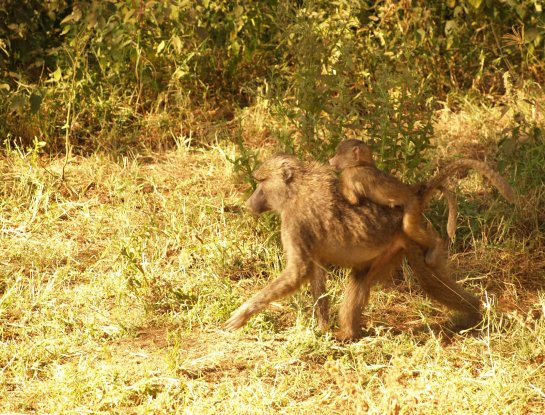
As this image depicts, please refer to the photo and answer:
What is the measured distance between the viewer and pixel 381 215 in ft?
15.1

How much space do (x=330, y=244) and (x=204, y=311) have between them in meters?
0.80

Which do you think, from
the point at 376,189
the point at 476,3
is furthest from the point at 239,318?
the point at 476,3

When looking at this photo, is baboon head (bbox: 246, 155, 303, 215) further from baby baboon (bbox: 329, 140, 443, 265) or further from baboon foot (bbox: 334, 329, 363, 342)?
baboon foot (bbox: 334, 329, 363, 342)

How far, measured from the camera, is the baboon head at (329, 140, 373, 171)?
14.9 ft

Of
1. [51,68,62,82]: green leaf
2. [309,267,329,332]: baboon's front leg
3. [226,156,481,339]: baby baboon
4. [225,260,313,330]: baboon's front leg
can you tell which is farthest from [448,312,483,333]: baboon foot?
[51,68,62,82]: green leaf

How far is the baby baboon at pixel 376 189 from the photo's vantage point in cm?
454

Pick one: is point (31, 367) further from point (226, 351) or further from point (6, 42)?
point (6, 42)

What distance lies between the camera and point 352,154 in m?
4.55

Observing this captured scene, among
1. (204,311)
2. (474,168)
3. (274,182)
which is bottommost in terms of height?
(204,311)

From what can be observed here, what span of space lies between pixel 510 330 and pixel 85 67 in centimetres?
375

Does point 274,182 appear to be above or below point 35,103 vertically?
above

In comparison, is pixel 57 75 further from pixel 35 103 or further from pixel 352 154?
pixel 352 154

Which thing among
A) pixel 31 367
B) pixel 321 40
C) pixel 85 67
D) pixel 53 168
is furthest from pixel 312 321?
pixel 85 67

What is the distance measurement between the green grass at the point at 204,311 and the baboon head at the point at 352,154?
0.83 metres
